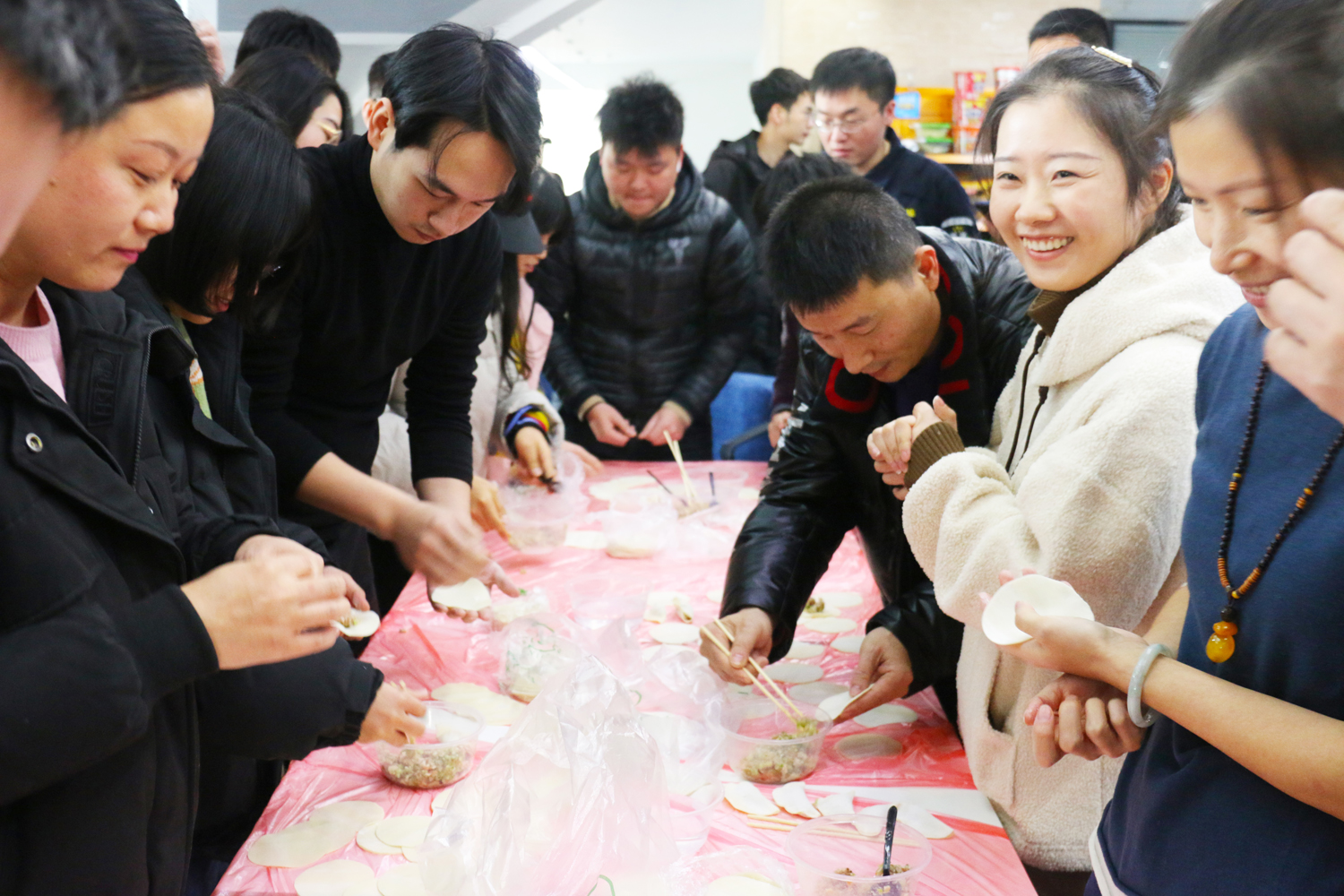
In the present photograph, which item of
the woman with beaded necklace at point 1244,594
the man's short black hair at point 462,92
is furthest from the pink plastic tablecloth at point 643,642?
the man's short black hair at point 462,92

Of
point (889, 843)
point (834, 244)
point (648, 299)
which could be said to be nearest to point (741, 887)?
point (889, 843)

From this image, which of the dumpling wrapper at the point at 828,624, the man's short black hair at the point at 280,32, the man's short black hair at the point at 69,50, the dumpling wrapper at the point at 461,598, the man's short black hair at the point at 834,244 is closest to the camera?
the man's short black hair at the point at 69,50

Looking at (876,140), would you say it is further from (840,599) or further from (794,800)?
(794,800)

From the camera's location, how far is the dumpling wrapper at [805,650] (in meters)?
1.71

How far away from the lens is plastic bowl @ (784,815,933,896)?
99cm

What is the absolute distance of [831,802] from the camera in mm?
1218

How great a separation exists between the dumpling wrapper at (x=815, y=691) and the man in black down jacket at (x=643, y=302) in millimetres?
1802

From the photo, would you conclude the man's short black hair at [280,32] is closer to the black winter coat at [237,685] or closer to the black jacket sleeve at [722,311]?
the black jacket sleeve at [722,311]

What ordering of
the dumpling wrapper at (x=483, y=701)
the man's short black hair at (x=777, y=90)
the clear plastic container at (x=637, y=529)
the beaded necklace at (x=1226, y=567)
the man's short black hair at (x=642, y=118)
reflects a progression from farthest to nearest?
the man's short black hair at (x=777, y=90), the man's short black hair at (x=642, y=118), the clear plastic container at (x=637, y=529), the dumpling wrapper at (x=483, y=701), the beaded necklace at (x=1226, y=567)

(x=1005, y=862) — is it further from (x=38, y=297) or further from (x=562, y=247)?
(x=562, y=247)

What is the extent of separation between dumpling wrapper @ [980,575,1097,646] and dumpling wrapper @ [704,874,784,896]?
0.36m

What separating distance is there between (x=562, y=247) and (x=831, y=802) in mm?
2477

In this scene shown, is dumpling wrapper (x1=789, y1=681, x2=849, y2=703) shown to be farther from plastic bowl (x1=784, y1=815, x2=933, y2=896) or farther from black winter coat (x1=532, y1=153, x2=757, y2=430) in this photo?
black winter coat (x1=532, y1=153, x2=757, y2=430)

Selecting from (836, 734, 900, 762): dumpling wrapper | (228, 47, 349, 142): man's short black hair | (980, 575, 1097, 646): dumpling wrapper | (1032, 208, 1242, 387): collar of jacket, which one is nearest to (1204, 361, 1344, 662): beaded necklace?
(980, 575, 1097, 646): dumpling wrapper
